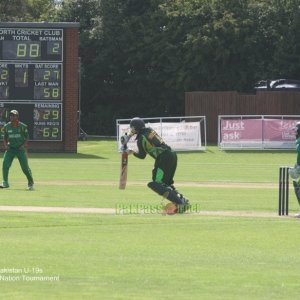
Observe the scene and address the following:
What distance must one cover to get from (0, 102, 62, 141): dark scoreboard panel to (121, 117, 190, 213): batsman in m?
23.5

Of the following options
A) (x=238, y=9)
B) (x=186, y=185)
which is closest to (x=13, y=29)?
(x=186, y=185)

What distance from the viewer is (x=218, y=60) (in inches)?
2375

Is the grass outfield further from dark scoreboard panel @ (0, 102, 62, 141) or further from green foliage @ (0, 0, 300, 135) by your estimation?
green foliage @ (0, 0, 300, 135)

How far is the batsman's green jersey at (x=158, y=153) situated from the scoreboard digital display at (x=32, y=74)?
23.5m

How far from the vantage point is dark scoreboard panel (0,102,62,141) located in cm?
4078

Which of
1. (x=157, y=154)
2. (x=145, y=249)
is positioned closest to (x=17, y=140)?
(x=157, y=154)

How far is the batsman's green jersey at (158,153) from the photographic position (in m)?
17.3

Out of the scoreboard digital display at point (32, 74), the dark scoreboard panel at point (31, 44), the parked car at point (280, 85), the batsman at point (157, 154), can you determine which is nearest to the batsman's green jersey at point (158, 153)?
the batsman at point (157, 154)

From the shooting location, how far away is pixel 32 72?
4053 centimetres

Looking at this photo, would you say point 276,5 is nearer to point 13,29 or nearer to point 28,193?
point 13,29

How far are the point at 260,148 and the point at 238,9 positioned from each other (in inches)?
712

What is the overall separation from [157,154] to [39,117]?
2392 cm

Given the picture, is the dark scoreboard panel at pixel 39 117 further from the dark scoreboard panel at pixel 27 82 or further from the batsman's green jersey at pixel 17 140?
the batsman's green jersey at pixel 17 140

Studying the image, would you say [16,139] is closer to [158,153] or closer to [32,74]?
[158,153]
